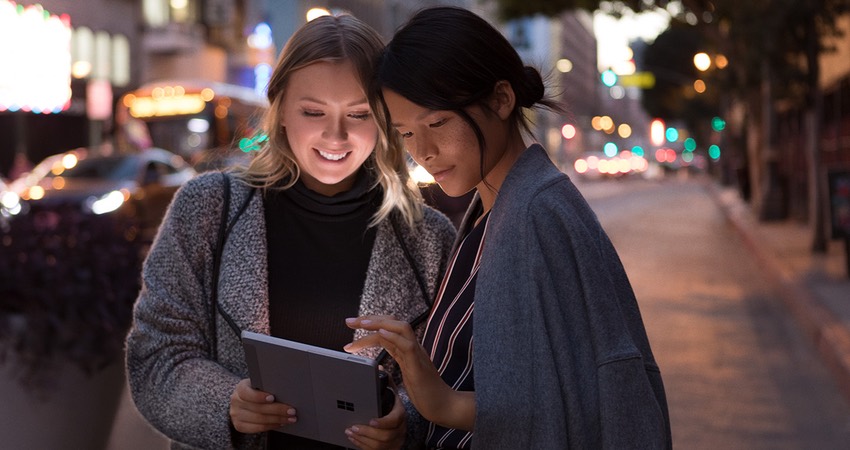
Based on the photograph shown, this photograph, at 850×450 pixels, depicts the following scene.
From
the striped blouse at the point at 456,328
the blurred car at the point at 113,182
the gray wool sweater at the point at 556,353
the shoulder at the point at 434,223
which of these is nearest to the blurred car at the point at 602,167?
the blurred car at the point at 113,182

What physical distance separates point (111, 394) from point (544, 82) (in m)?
2.29

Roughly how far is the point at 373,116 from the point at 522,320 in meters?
0.80

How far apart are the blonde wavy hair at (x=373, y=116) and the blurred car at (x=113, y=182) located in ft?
52.5

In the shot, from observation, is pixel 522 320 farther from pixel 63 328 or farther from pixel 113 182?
pixel 113 182

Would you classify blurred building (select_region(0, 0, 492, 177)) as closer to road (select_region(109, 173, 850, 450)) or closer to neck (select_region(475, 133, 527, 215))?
road (select_region(109, 173, 850, 450))

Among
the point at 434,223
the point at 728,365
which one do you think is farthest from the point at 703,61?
the point at 434,223

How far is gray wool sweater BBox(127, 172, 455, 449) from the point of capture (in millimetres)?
2521

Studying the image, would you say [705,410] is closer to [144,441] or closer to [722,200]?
[144,441]

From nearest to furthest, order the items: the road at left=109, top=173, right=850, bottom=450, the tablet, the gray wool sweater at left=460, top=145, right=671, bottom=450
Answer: the gray wool sweater at left=460, top=145, right=671, bottom=450 → the tablet → the road at left=109, top=173, right=850, bottom=450

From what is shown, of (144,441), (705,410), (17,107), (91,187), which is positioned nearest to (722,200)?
(17,107)

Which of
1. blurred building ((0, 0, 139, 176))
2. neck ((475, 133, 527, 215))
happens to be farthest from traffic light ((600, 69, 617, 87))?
neck ((475, 133, 527, 215))

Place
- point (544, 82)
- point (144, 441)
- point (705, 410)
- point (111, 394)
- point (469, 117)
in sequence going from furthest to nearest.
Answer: point (705, 410) → point (144, 441) → point (111, 394) → point (544, 82) → point (469, 117)

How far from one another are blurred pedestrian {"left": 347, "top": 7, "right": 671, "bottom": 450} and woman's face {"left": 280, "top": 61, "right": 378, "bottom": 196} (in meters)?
0.44

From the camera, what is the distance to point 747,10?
18.2 metres
